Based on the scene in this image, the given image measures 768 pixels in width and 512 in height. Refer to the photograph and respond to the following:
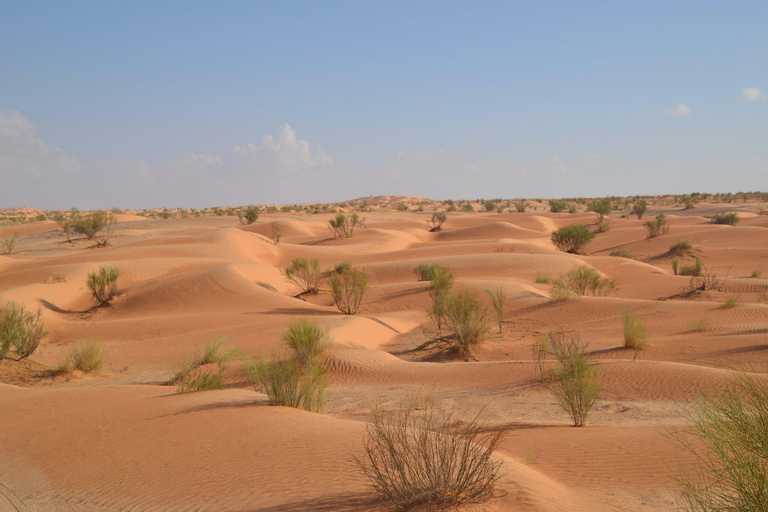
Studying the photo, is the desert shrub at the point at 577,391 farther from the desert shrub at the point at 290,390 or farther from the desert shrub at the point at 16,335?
the desert shrub at the point at 16,335

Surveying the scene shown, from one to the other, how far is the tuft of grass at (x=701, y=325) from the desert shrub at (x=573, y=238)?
726 inches

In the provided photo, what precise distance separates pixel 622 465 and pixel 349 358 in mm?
8213

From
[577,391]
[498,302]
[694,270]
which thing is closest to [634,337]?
[577,391]

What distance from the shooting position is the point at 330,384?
12.6 meters

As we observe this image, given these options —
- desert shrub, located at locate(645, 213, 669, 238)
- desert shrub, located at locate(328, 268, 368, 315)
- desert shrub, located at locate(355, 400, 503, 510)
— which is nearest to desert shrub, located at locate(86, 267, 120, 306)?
desert shrub, located at locate(328, 268, 368, 315)

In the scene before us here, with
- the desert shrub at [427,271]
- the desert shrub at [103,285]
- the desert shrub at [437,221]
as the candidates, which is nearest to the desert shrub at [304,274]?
the desert shrub at [427,271]

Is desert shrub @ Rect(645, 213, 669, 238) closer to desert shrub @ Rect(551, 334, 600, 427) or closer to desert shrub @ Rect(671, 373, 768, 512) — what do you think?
desert shrub @ Rect(551, 334, 600, 427)

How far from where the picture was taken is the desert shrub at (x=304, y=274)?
24.4 meters

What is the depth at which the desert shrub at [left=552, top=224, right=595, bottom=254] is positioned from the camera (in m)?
33.8

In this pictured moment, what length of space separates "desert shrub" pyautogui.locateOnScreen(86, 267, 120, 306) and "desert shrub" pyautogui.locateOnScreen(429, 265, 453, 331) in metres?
12.9

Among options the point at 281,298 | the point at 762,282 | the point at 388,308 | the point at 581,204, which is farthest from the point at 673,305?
the point at 581,204

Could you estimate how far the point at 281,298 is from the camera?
22312 millimetres

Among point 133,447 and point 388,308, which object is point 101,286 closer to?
point 388,308

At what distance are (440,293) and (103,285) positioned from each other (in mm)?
13542
